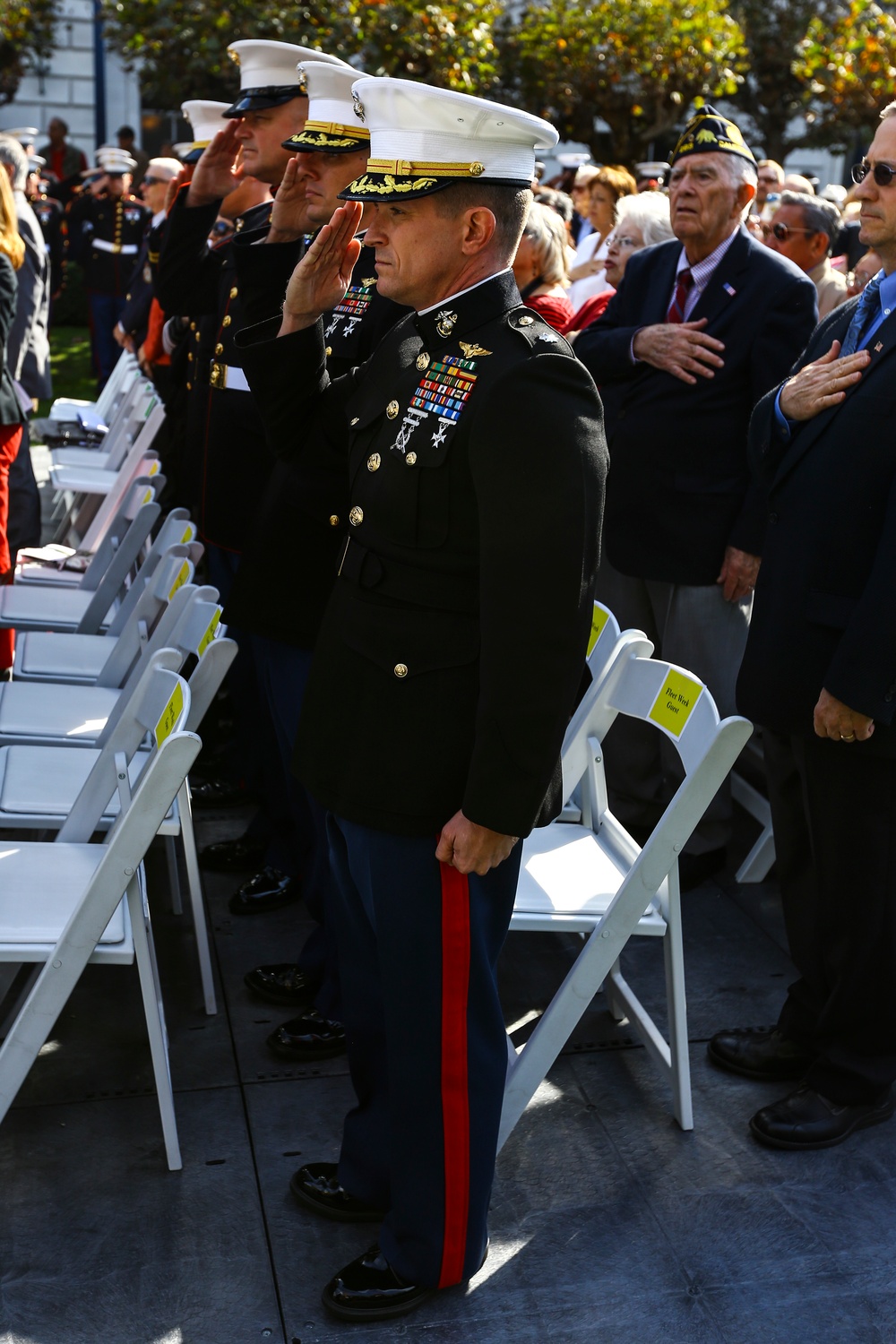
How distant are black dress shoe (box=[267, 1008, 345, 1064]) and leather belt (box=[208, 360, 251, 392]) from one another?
1.67 m

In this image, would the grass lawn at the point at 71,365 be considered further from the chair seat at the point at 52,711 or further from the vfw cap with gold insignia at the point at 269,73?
the vfw cap with gold insignia at the point at 269,73

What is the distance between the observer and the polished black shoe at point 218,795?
14.7ft

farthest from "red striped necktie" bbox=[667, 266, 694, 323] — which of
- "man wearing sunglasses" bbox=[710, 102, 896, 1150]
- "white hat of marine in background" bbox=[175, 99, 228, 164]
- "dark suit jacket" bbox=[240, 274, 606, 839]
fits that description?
"dark suit jacket" bbox=[240, 274, 606, 839]

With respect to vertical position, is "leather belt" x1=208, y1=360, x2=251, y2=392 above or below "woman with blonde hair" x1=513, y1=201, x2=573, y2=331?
below

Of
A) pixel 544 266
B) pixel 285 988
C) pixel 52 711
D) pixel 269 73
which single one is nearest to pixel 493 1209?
pixel 285 988

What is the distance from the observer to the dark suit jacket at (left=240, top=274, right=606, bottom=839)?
2.03 meters

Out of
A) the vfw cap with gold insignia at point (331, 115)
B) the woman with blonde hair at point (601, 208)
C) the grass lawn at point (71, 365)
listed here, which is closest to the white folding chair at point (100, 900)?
the vfw cap with gold insignia at point (331, 115)

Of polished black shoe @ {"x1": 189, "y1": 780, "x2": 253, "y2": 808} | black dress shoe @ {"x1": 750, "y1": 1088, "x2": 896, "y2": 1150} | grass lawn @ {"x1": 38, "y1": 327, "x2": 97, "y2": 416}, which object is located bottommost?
grass lawn @ {"x1": 38, "y1": 327, "x2": 97, "y2": 416}

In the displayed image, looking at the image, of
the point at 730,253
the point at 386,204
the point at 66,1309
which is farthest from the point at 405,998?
the point at 730,253

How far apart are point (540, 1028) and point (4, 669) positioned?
8.68 feet

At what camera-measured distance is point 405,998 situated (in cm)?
232

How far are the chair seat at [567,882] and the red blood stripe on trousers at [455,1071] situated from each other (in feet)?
1.50

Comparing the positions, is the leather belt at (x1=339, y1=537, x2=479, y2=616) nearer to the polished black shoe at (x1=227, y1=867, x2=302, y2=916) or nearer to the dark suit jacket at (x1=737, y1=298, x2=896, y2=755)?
the dark suit jacket at (x1=737, y1=298, x2=896, y2=755)

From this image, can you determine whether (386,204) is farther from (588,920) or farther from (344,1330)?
(344,1330)
